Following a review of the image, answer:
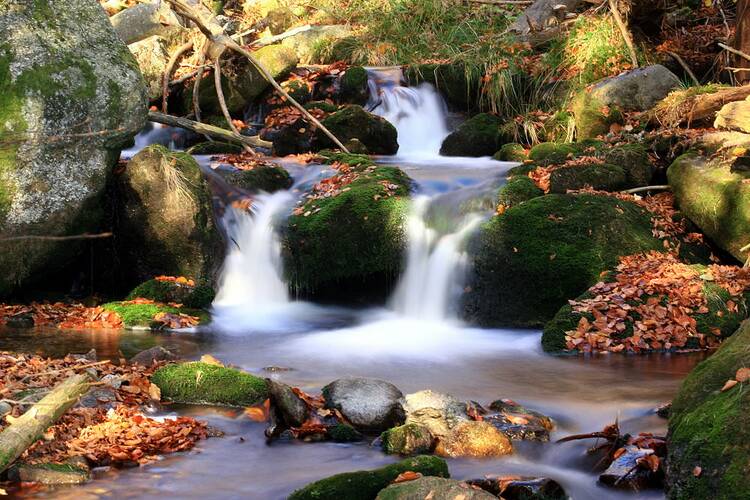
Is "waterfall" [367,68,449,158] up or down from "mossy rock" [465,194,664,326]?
up

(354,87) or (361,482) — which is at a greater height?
(354,87)

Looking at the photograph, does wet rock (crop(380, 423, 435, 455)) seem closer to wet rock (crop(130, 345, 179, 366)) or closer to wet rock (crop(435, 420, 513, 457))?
wet rock (crop(435, 420, 513, 457))

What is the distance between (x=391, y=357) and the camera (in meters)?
8.57

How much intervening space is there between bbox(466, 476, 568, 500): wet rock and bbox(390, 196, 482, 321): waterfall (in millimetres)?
4969

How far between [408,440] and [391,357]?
2.80m

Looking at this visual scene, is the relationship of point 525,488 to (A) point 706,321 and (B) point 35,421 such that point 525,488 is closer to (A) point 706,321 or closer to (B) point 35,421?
(B) point 35,421

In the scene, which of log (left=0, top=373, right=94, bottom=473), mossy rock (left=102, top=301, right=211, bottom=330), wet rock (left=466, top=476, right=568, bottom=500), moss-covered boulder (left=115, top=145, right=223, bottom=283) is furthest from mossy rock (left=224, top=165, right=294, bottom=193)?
wet rock (left=466, top=476, right=568, bottom=500)

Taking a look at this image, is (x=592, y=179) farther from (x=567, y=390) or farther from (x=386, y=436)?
(x=386, y=436)

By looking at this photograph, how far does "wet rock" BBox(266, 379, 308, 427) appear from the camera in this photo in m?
6.19

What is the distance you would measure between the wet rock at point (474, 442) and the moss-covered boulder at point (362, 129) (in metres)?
8.70

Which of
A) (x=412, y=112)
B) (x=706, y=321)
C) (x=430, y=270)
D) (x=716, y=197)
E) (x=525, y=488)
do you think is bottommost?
(x=525, y=488)

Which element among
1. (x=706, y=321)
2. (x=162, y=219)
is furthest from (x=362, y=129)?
(x=706, y=321)

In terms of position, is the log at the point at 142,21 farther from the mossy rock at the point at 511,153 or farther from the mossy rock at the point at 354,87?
the mossy rock at the point at 511,153

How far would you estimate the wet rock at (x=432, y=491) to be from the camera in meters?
4.56
